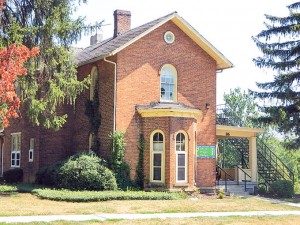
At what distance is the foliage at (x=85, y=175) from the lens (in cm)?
2120

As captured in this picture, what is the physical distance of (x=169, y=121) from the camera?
2244 cm

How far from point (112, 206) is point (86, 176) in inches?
164

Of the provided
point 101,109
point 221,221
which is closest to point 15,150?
point 101,109

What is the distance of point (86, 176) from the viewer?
21094mm

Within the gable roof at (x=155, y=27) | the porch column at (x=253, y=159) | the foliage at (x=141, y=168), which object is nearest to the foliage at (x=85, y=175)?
the foliage at (x=141, y=168)

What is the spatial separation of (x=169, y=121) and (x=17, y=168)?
1195 centimetres

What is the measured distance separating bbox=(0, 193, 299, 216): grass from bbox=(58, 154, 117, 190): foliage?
6.00 ft

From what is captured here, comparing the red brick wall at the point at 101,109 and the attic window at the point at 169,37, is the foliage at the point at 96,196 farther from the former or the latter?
the attic window at the point at 169,37

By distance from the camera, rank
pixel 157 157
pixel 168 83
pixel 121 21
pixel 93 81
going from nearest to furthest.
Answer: pixel 157 157 → pixel 168 83 → pixel 93 81 → pixel 121 21

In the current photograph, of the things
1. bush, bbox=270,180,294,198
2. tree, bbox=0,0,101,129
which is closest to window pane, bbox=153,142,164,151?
tree, bbox=0,0,101,129

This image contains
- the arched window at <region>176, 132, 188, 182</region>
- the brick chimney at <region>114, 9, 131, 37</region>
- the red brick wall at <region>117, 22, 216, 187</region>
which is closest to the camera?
the arched window at <region>176, 132, 188, 182</region>

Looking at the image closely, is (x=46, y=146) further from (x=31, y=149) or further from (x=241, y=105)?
(x=241, y=105)

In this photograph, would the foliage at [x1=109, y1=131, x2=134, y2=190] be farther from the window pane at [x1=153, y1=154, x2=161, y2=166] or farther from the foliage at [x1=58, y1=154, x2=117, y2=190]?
the window pane at [x1=153, y1=154, x2=161, y2=166]

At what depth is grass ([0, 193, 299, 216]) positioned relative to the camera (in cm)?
1555
